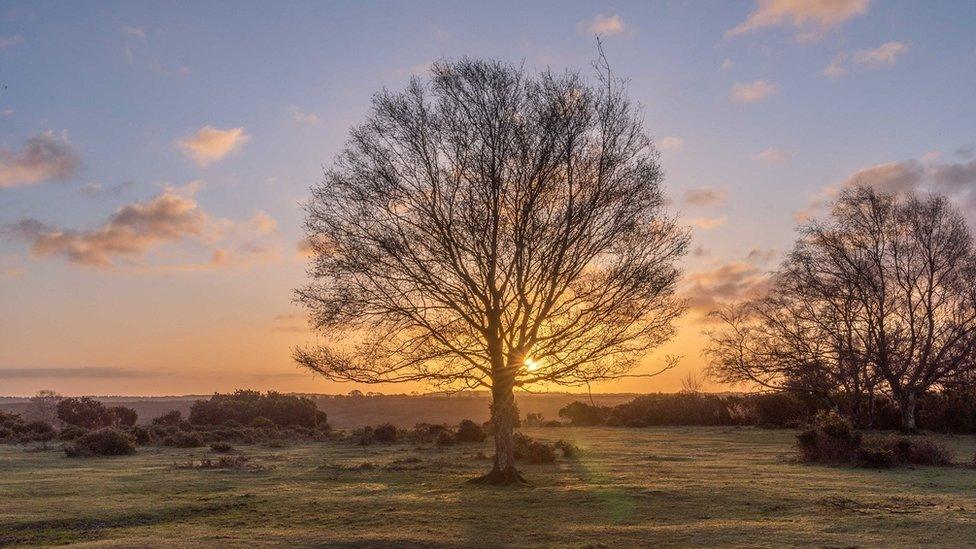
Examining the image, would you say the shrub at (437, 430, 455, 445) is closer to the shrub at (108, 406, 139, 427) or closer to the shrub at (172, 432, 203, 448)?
the shrub at (172, 432, 203, 448)

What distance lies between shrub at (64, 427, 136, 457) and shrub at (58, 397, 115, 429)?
33530 millimetres

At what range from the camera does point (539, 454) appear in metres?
31.8

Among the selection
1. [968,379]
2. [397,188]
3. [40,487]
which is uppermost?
[397,188]

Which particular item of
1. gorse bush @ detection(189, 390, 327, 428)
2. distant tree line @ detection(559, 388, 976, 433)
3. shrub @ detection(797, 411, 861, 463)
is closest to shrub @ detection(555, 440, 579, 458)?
shrub @ detection(797, 411, 861, 463)

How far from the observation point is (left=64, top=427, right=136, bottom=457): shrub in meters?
34.6

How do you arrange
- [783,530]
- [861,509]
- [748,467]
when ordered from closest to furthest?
[783,530], [861,509], [748,467]

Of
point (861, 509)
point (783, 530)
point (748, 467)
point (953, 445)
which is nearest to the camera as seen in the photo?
point (783, 530)

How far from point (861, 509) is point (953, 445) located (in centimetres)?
2609

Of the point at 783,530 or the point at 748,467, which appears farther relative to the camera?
the point at 748,467

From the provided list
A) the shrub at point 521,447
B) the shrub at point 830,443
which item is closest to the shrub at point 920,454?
the shrub at point 830,443

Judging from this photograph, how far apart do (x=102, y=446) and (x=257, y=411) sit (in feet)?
108

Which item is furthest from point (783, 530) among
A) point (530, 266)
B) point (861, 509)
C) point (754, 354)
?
point (754, 354)

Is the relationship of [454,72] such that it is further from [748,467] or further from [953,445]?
[953,445]

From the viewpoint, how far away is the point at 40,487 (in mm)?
23141
